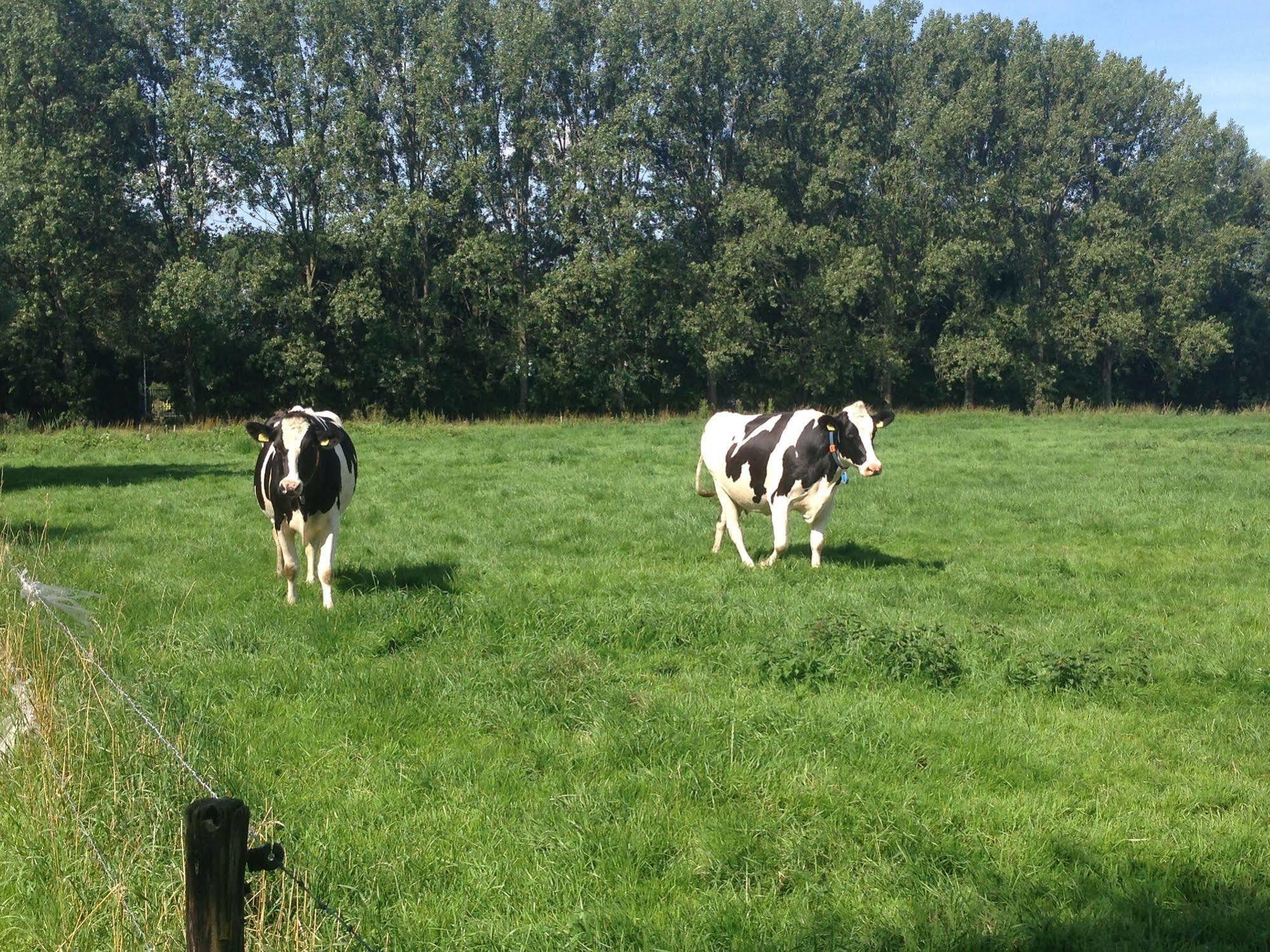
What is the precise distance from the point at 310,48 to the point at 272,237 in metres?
7.29

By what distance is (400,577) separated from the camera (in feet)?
35.7

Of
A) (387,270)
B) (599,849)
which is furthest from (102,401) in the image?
(599,849)

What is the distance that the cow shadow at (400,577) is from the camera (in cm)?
1021

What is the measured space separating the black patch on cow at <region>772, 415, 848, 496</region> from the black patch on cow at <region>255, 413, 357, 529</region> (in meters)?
4.73

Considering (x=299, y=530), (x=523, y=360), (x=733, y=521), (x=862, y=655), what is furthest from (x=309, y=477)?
(x=523, y=360)

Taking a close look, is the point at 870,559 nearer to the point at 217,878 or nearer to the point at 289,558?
the point at 289,558

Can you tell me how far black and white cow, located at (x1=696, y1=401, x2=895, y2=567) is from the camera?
470 inches

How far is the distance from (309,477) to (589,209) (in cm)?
3205

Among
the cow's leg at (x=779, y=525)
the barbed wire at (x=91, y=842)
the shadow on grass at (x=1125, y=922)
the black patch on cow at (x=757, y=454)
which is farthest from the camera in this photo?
the black patch on cow at (x=757, y=454)

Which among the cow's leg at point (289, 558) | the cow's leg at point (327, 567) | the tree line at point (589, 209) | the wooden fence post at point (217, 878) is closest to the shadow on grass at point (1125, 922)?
the wooden fence post at point (217, 878)

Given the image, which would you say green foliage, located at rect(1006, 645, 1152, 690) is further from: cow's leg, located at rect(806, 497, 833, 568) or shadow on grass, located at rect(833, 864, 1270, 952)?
cow's leg, located at rect(806, 497, 833, 568)

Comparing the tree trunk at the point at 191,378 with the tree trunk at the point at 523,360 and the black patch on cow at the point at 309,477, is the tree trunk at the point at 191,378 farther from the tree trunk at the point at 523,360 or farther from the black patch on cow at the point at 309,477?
the black patch on cow at the point at 309,477

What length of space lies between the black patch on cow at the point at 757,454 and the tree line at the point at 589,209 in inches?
979

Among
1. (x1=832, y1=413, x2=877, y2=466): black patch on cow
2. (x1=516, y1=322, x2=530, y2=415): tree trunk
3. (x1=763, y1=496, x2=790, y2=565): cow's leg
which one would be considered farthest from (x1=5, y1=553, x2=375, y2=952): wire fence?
(x1=516, y1=322, x2=530, y2=415): tree trunk
